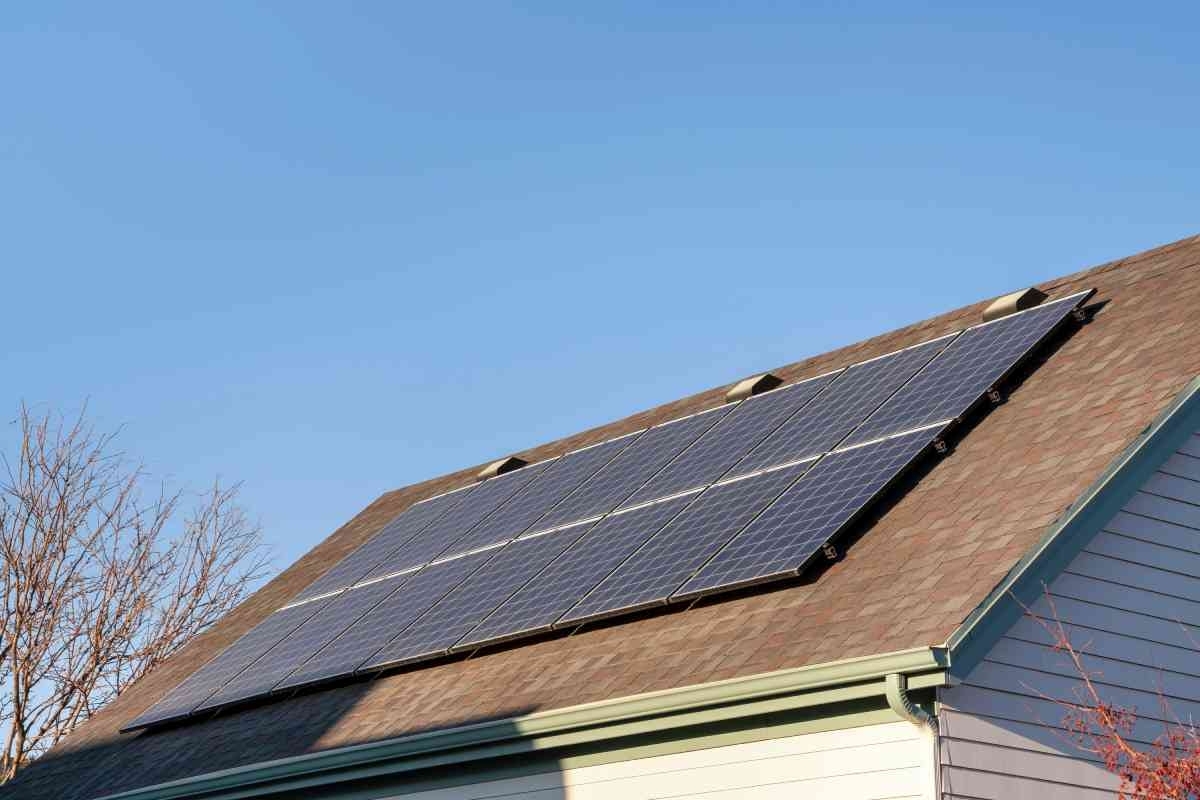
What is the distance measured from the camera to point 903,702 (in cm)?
958

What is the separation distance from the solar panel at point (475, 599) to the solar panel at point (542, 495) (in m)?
0.77

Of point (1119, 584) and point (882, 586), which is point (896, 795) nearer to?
point (882, 586)

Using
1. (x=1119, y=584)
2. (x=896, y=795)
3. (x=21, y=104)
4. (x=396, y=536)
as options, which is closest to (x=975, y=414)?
(x=1119, y=584)

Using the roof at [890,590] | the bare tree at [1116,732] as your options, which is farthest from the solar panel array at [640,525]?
the bare tree at [1116,732]

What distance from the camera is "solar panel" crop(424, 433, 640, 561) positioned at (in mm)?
16500

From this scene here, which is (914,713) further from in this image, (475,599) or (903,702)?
(475,599)

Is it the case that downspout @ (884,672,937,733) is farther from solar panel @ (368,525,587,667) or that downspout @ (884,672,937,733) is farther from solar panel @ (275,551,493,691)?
solar panel @ (275,551,493,691)

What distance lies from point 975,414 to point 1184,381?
1909mm

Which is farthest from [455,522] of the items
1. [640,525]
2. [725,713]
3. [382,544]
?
[725,713]

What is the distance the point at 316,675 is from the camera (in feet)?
50.7

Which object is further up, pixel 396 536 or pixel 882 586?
pixel 396 536

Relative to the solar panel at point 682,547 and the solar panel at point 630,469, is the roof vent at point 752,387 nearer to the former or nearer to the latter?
the solar panel at point 630,469

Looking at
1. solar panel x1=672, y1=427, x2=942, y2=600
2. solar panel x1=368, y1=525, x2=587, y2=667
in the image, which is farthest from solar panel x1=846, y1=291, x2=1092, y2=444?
solar panel x1=368, y1=525, x2=587, y2=667

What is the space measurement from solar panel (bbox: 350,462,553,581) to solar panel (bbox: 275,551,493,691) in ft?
2.45
